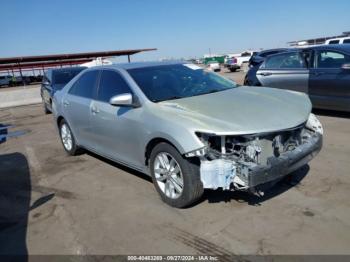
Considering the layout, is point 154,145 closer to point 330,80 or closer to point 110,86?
point 110,86

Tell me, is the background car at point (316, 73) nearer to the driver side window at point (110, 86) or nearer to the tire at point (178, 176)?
the driver side window at point (110, 86)

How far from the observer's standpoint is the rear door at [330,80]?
7387mm

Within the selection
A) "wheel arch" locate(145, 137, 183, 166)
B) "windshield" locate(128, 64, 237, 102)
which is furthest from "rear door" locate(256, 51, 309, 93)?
"wheel arch" locate(145, 137, 183, 166)

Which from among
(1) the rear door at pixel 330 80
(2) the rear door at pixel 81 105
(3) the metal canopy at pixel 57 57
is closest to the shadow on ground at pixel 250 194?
(2) the rear door at pixel 81 105

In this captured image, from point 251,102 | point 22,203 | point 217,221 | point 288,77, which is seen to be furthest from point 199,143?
point 288,77

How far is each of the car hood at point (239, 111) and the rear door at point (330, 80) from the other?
3256 mm

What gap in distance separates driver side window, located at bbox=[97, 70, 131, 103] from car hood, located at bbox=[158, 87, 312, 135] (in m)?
0.80

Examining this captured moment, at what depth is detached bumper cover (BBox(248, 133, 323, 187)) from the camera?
3385mm

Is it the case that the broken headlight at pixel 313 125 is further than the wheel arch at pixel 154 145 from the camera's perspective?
Yes

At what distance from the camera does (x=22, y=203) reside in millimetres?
4660

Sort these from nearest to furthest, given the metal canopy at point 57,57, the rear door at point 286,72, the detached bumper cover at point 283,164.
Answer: the detached bumper cover at point 283,164
the rear door at point 286,72
the metal canopy at point 57,57

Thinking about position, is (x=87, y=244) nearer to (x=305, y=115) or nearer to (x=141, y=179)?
(x=141, y=179)

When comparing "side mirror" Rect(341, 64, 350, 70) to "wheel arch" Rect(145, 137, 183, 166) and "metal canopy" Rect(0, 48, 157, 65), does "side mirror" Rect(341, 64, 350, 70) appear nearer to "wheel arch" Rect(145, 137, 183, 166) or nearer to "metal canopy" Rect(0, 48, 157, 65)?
"wheel arch" Rect(145, 137, 183, 166)

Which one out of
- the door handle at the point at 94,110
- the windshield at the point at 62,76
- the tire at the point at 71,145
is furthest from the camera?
the windshield at the point at 62,76
